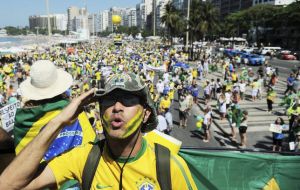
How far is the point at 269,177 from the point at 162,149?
1.30 metres

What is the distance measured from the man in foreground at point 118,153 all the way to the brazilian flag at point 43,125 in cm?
43

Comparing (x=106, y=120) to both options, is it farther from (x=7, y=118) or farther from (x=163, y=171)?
(x=7, y=118)

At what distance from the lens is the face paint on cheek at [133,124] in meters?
2.03

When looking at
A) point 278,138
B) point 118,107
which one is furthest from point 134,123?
point 278,138

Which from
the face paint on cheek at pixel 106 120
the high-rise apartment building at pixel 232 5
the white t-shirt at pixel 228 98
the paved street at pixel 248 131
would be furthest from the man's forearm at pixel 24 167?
the high-rise apartment building at pixel 232 5

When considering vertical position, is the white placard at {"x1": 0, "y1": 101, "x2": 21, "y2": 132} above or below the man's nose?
below

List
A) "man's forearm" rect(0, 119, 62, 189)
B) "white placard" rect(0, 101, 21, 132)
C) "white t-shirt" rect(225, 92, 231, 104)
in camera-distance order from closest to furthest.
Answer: "man's forearm" rect(0, 119, 62, 189) → "white placard" rect(0, 101, 21, 132) → "white t-shirt" rect(225, 92, 231, 104)

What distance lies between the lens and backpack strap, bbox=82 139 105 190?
2021 millimetres

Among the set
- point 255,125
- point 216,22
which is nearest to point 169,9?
point 216,22

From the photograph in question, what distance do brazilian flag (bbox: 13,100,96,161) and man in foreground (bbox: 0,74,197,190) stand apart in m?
0.43

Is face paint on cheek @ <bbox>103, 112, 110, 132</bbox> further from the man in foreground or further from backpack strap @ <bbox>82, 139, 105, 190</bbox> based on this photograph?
backpack strap @ <bbox>82, 139, 105, 190</bbox>

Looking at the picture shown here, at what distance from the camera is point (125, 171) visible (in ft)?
6.69

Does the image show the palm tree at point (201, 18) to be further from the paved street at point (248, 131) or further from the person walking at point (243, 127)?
the person walking at point (243, 127)

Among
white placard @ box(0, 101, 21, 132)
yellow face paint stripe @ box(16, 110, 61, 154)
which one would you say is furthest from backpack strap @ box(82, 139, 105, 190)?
white placard @ box(0, 101, 21, 132)
